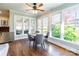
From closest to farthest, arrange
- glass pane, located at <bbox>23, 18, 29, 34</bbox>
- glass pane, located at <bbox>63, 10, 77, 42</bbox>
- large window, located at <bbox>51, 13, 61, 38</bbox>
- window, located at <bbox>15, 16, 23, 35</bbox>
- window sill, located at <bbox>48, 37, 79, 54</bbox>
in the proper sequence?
window sill, located at <bbox>48, 37, 79, 54</bbox> → glass pane, located at <bbox>63, 10, 77, 42</bbox> → large window, located at <bbox>51, 13, 61, 38</bbox> → window, located at <bbox>15, 16, 23, 35</bbox> → glass pane, located at <bbox>23, 18, 29, 34</bbox>

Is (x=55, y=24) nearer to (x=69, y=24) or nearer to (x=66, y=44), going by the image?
(x=69, y=24)

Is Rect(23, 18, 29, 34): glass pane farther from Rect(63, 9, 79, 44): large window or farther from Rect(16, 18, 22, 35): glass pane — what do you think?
Rect(63, 9, 79, 44): large window

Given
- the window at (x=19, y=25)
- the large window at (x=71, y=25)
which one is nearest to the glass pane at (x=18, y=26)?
the window at (x=19, y=25)

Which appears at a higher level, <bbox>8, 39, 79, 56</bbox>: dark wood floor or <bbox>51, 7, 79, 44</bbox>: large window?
<bbox>51, 7, 79, 44</bbox>: large window

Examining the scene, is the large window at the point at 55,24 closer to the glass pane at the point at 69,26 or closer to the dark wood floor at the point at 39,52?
the glass pane at the point at 69,26

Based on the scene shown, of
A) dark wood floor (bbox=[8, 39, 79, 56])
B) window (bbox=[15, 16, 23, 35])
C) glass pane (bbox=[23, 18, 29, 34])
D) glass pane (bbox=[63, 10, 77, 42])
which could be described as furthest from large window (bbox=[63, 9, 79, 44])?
glass pane (bbox=[23, 18, 29, 34])

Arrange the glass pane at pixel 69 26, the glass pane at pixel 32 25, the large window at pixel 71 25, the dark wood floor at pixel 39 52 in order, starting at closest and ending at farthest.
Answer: the dark wood floor at pixel 39 52 < the large window at pixel 71 25 < the glass pane at pixel 69 26 < the glass pane at pixel 32 25

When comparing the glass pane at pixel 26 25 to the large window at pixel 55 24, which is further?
the glass pane at pixel 26 25

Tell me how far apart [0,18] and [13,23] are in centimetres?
90

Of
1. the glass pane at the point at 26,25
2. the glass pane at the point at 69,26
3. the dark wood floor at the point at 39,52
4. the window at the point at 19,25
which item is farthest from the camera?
the glass pane at the point at 26,25

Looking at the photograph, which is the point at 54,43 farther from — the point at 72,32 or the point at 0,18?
the point at 0,18

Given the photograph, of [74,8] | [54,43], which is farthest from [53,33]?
[74,8]

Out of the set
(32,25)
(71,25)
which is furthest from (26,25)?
(71,25)

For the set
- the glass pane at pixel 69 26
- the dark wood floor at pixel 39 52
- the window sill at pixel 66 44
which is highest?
the glass pane at pixel 69 26
